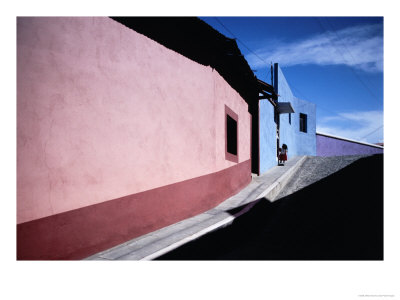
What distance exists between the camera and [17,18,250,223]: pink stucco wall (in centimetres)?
316

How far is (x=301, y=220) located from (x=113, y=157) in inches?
173

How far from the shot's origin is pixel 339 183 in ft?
28.8

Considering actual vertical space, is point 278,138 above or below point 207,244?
above

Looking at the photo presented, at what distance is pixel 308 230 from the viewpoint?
5629mm

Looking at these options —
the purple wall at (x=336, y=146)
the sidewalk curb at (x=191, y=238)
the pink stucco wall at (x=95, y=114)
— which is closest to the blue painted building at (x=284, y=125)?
the purple wall at (x=336, y=146)

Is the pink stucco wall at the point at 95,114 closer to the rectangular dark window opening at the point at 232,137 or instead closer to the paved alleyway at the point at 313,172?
the rectangular dark window opening at the point at 232,137

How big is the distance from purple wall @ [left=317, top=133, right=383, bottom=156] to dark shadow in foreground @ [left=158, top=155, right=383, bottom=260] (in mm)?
13446

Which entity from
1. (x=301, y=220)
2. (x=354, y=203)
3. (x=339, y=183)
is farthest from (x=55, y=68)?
(x=339, y=183)

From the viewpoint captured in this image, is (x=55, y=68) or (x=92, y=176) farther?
(x=92, y=176)

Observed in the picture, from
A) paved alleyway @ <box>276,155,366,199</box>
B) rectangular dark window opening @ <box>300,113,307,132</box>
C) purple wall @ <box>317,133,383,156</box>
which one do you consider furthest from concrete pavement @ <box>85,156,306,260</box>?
purple wall @ <box>317,133,383,156</box>

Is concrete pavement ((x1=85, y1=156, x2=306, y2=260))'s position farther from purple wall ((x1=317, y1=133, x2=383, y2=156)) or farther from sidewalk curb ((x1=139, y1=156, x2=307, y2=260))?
purple wall ((x1=317, y1=133, x2=383, y2=156))

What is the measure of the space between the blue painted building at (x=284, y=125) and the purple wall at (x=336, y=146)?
2.97 ft

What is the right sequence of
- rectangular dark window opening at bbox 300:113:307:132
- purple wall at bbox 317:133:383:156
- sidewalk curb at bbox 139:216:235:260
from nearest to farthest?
sidewalk curb at bbox 139:216:235:260, rectangular dark window opening at bbox 300:113:307:132, purple wall at bbox 317:133:383:156
